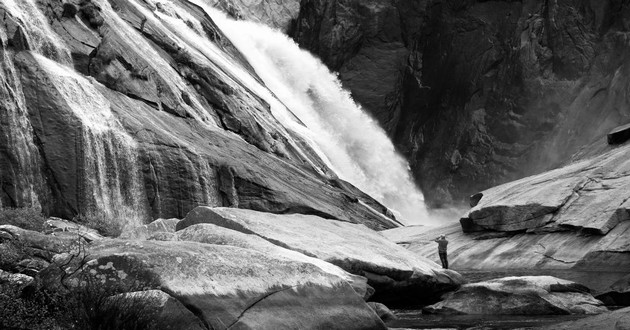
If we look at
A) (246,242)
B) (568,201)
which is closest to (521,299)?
(246,242)

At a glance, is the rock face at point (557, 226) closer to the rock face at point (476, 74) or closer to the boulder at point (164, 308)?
the boulder at point (164, 308)

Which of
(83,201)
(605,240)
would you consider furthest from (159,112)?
(605,240)

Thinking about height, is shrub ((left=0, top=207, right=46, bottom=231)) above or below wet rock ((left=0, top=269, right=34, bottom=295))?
below

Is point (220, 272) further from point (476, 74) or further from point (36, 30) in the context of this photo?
point (476, 74)

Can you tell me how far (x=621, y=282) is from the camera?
63.6 feet

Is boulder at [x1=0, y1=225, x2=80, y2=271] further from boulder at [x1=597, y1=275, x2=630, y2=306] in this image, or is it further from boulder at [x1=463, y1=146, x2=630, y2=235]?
boulder at [x1=463, y1=146, x2=630, y2=235]

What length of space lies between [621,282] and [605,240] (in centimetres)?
852

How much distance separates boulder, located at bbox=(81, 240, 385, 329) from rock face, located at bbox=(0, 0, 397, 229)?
1907cm

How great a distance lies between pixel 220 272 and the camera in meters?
12.0

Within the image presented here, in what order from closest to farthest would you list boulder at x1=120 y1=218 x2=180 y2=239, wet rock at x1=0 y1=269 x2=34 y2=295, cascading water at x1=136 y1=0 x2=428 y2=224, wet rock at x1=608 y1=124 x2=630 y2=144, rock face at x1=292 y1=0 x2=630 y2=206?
wet rock at x1=0 y1=269 x2=34 y2=295, boulder at x1=120 y1=218 x2=180 y2=239, wet rock at x1=608 y1=124 x2=630 y2=144, cascading water at x1=136 y1=0 x2=428 y2=224, rock face at x1=292 y1=0 x2=630 y2=206

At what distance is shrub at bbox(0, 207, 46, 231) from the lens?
75.8 ft

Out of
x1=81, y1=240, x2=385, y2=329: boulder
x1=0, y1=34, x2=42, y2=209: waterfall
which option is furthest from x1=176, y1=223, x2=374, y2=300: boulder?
x1=0, y1=34, x2=42, y2=209: waterfall

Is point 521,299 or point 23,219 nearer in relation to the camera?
point 521,299

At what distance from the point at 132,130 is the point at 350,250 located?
746 inches
